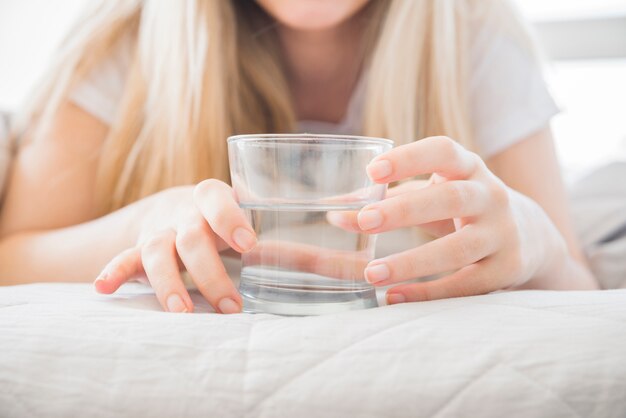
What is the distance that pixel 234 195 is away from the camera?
50 centimetres

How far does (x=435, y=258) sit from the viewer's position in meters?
0.49

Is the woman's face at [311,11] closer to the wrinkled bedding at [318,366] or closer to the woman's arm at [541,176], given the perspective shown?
the woman's arm at [541,176]

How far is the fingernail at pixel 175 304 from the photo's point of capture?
48cm

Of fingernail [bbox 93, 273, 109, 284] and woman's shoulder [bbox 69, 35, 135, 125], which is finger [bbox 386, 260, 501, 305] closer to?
fingernail [bbox 93, 273, 109, 284]

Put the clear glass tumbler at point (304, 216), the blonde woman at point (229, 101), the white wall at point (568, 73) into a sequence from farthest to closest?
1. the white wall at point (568, 73)
2. the blonde woman at point (229, 101)
3. the clear glass tumbler at point (304, 216)

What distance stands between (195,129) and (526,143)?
0.55 metres

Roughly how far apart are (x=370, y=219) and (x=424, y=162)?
0.06m

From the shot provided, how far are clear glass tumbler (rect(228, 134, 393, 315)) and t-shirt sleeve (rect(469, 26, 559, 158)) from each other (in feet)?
2.09

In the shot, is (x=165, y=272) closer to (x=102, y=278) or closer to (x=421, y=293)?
(x=102, y=278)

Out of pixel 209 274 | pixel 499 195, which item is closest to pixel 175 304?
pixel 209 274

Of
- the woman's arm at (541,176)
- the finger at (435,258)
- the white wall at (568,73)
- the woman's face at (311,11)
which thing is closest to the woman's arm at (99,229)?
the finger at (435,258)

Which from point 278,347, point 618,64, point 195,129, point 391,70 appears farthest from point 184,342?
point 618,64

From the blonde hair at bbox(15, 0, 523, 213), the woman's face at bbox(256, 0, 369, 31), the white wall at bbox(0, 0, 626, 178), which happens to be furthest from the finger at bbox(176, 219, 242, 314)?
the white wall at bbox(0, 0, 626, 178)

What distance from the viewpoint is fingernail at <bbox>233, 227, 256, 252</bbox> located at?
1.54 feet
